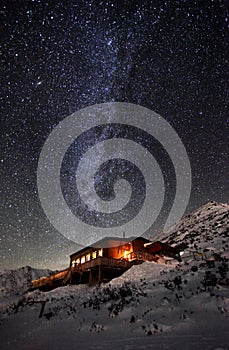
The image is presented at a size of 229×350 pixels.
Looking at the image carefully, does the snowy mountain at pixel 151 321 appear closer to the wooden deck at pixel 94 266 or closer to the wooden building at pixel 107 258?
the wooden deck at pixel 94 266

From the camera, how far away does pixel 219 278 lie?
43.0 ft

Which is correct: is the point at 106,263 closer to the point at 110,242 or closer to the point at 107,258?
the point at 107,258

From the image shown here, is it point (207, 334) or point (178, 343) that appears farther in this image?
point (207, 334)

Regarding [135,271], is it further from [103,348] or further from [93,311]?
[103,348]

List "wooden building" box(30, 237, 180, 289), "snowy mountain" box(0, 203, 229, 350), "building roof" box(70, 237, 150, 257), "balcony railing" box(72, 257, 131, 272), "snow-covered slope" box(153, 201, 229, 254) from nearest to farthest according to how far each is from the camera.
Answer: "snowy mountain" box(0, 203, 229, 350) → "balcony railing" box(72, 257, 131, 272) → "wooden building" box(30, 237, 180, 289) → "building roof" box(70, 237, 150, 257) → "snow-covered slope" box(153, 201, 229, 254)

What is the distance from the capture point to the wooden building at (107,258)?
24469 millimetres

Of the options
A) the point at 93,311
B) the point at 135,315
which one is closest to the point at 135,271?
the point at 93,311

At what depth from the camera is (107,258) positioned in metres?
24.1

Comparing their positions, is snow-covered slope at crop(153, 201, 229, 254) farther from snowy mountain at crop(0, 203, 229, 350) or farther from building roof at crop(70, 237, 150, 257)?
snowy mountain at crop(0, 203, 229, 350)

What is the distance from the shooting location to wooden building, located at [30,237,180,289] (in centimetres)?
2447

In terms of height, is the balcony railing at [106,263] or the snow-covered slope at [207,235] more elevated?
the snow-covered slope at [207,235]

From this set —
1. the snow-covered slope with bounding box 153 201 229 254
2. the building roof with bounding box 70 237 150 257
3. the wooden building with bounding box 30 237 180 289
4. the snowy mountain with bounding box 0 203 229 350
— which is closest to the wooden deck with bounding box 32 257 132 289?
the wooden building with bounding box 30 237 180 289

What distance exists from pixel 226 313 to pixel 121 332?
397 cm

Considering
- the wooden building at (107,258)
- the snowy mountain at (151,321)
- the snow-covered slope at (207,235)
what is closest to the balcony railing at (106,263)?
the wooden building at (107,258)
